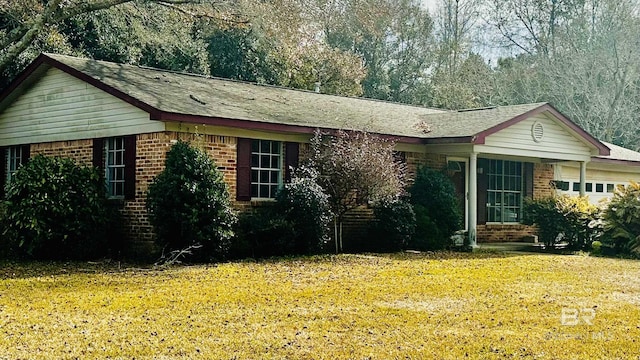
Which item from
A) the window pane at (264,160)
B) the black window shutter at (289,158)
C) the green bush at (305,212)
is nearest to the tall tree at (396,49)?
the black window shutter at (289,158)

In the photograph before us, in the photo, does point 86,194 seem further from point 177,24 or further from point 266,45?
point 266,45

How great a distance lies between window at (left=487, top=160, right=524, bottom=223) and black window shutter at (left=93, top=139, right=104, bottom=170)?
1085cm

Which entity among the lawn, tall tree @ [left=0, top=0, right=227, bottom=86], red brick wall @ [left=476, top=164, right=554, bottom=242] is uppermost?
tall tree @ [left=0, top=0, right=227, bottom=86]

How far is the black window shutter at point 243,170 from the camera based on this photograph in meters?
16.5

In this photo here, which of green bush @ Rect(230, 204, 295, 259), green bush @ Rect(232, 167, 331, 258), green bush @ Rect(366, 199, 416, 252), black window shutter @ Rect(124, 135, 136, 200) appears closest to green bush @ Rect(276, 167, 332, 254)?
green bush @ Rect(232, 167, 331, 258)

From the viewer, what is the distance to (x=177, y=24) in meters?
25.7

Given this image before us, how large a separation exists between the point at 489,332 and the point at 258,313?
2.63m

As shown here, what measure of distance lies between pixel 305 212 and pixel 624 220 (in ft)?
24.9

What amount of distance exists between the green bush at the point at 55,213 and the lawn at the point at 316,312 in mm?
783

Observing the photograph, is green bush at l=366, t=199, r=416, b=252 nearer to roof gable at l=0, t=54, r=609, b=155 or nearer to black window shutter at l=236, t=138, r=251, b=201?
roof gable at l=0, t=54, r=609, b=155

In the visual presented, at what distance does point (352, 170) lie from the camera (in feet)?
54.8

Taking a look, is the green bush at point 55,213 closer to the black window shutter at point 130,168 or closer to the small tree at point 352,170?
the black window shutter at point 130,168

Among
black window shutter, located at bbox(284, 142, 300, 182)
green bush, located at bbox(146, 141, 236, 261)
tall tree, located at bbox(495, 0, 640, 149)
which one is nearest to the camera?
green bush, located at bbox(146, 141, 236, 261)

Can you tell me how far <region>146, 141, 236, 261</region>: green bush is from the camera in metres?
14.5
